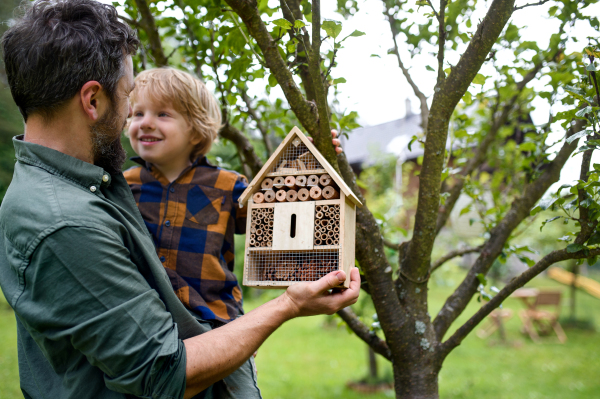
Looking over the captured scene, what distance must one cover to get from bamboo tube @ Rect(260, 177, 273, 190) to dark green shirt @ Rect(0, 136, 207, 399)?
2.14 ft

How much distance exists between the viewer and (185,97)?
2.30m

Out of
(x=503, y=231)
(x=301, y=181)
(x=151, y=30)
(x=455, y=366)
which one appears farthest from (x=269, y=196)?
(x=455, y=366)

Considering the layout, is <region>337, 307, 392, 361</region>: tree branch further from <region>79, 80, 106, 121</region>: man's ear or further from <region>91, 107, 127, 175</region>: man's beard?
<region>79, 80, 106, 121</region>: man's ear

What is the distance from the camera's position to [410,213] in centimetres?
1449

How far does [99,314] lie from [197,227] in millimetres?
848

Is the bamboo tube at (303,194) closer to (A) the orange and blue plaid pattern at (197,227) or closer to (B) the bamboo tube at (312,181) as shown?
(B) the bamboo tube at (312,181)

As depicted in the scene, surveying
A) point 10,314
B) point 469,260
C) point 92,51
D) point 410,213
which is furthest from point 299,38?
point 469,260

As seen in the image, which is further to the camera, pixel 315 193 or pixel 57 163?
pixel 315 193

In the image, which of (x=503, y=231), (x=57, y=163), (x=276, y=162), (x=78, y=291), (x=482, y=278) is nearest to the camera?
(x=78, y=291)

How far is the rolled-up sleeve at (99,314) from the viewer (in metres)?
1.29

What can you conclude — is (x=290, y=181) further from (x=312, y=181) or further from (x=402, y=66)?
(x=402, y=66)

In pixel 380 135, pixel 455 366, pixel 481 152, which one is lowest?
pixel 455 366

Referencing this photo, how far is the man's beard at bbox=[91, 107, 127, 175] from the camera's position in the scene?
1.62m

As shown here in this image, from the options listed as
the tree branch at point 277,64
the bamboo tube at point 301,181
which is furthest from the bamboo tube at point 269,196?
the tree branch at point 277,64
